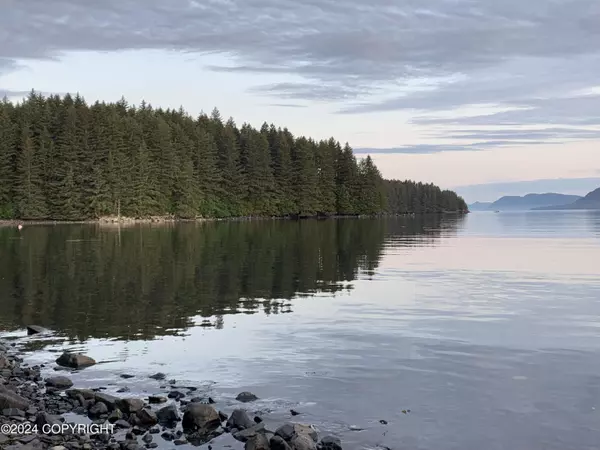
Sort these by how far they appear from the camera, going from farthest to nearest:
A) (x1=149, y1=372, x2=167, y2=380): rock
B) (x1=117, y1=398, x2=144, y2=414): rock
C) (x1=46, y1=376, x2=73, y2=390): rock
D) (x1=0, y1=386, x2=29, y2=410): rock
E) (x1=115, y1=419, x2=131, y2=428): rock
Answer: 1. (x1=149, y1=372, x2=167, y2=380): rock
2. (x1=46, y1=376, x2=73, y2=390): rock
3. (x1=117, y1=398, x2=144, y2=414): rock
4. (x1=0, y1=386, x2=29, y2=410): rock
5. (x1=115, y1=419, x2=131, y2=428): rock

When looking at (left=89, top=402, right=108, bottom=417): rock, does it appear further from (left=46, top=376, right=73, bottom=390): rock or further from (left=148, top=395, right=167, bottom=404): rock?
(left=46, top=376, right=73, bottom=390): rock

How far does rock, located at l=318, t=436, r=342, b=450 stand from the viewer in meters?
10.8

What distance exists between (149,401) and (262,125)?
157417 millimetres

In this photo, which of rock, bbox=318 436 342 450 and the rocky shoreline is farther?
rock, bbox=318 436 342 450

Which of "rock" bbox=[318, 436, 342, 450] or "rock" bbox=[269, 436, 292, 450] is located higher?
"rock" bbox=[269, 436, 292, 450]

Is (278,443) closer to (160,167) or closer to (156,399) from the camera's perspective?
(156,399)

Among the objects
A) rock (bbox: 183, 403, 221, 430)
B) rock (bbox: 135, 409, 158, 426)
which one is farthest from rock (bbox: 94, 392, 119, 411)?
rock (bbox: 183, 403, 221, 430)

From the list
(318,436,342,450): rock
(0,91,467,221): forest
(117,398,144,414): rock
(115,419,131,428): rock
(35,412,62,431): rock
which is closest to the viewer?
(318,436,342,450): rock

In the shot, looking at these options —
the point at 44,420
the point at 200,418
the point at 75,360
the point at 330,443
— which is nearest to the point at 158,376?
the point at 75,360

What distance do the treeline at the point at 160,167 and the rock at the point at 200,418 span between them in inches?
4320

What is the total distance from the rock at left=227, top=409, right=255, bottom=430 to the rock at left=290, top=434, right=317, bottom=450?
1.39 metres

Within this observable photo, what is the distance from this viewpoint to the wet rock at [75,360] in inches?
629

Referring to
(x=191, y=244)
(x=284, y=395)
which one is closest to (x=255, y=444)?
(x=284, y=395)

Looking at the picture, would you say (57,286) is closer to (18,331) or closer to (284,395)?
(18,331)
